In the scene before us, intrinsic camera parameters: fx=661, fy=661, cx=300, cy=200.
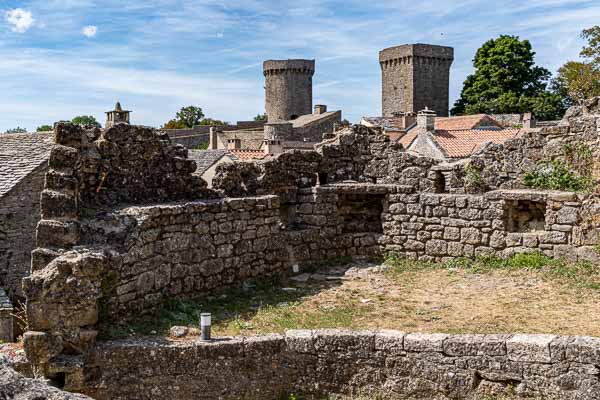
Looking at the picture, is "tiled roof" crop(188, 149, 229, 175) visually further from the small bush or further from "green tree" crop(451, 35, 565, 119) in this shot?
"green tree" crop(451, 35, 565, 119)

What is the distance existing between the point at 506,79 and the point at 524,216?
4925cm

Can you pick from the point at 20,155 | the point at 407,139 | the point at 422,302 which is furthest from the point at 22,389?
the point at 407,139

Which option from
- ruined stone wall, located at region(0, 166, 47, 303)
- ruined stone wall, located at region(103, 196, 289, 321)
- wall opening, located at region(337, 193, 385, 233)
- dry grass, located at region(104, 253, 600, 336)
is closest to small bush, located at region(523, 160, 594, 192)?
dry grass, located at region(104, 253, 600, 336)

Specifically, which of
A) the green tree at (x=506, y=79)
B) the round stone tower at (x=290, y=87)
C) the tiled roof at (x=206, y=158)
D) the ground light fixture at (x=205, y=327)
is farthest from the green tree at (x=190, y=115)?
the ground light fixture at (x=205, y=327)

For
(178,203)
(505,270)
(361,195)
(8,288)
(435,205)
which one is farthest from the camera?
(8,288)

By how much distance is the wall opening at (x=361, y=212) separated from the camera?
10.9 metres

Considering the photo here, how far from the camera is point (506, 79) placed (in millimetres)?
56062

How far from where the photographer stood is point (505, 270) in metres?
9.53

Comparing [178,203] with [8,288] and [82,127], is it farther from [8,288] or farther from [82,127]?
[8,288]

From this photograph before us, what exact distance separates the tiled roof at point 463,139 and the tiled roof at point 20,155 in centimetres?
1628

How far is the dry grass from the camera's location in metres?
7.29

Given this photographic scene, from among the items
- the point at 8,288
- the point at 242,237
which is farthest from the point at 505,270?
the point at 8,288

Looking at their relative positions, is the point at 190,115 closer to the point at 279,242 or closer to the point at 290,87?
the point at 290,87

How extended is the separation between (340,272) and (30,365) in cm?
490
